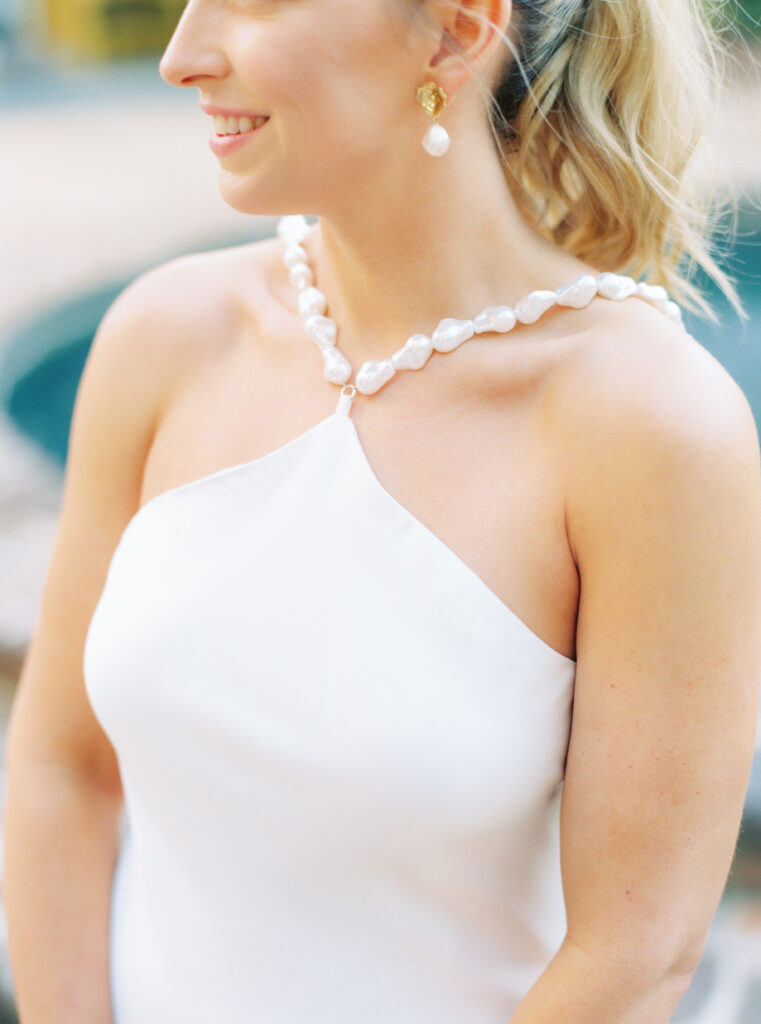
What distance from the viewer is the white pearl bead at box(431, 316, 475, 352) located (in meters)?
1.19

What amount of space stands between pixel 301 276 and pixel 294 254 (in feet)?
0.13

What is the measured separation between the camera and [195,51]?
1.10 m

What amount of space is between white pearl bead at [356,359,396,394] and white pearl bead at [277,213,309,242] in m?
0.26

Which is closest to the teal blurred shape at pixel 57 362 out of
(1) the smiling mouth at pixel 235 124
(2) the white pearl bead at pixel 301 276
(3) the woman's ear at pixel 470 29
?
(2) the white pearl bead at pixel 301 276

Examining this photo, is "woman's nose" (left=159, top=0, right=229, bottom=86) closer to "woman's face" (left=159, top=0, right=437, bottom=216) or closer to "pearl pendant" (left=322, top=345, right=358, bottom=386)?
"woman's face" (left=159, top=0, right=437, bottom=216)

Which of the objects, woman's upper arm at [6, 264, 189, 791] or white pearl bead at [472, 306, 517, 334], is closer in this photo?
white pearl bead at [472, 306, 517, 334]

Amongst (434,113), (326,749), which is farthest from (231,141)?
(326,749)

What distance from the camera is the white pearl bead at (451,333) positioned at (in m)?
1.19

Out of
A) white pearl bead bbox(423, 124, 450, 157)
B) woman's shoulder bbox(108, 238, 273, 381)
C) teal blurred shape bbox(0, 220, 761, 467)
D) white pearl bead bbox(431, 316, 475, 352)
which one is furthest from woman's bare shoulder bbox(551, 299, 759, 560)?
teal blurred shape bbox(0, 220, 761, 467)

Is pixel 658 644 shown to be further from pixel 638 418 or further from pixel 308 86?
pixel 308 86

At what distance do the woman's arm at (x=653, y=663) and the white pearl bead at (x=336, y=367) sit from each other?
0.27 meters

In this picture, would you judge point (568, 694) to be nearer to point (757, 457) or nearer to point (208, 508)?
point (757, 457)

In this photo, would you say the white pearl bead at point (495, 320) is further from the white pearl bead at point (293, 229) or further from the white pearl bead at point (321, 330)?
the white pearl bead at point (293, 229)

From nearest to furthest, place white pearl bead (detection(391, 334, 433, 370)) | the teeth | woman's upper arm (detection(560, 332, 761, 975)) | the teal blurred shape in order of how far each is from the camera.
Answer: woman's upper arm (detection(560, 332, 761, 975)) < the teeth < white pearl bead (detection(391, 334, 433, 370)) < the teal blurred shape
